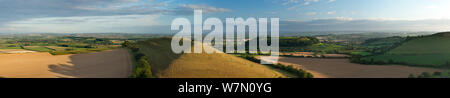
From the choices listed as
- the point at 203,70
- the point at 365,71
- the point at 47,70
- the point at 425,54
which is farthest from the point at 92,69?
the point at 425,54

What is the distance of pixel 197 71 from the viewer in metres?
16.4

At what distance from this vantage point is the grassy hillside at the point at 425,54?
26.9 metres

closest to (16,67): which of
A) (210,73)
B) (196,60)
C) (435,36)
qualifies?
(196,60)

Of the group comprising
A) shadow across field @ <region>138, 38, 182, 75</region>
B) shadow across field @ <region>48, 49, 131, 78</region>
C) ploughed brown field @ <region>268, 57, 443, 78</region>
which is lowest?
ploughed brown field @ <region>268, 57, 443, 78</region>

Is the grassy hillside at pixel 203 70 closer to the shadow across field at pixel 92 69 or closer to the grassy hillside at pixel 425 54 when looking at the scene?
the shadow across field at pixel 92 69

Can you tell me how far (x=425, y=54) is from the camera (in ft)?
102

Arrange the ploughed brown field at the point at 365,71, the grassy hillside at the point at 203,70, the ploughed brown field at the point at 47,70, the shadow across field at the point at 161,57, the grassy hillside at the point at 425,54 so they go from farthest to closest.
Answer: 1. the grassy hillside at the point at 425,54
2. the ploughed brown field at the point at 365,71
3. the shadow across field at the point at 161,57
4. the ploughed brown field at the point at 47,70
5. the grassy hillside at the point at 203,70

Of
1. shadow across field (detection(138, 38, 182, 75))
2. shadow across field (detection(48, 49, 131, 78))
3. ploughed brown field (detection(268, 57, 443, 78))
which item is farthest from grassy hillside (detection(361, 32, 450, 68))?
shadow across field (detection(48, 49, 131, 78))

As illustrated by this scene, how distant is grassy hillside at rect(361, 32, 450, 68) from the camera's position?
26.9 metres

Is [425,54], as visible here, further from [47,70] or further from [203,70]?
[47,70]

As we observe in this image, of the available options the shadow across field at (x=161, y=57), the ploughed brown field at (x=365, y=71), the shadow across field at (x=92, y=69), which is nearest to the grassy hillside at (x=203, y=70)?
the shadow across field at (x=161, y=57)

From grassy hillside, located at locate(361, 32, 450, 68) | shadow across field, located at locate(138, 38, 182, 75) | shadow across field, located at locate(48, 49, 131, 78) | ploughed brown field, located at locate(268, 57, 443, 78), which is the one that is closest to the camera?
shadow across field, located at locate(48, 49, 131, 78)

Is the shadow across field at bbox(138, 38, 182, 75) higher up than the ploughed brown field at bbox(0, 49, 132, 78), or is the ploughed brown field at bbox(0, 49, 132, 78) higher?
the shadow across field at bbox(138, 38, 182, 75)

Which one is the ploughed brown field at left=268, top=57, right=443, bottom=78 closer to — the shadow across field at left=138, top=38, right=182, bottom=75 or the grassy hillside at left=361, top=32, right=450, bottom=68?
the grassy hillside at left=361, top=32, right=450, bottom=68
